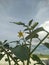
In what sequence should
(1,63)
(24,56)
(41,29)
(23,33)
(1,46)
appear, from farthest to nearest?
1. (1,63)
2. (23,33)
3. (1,46)
4. (41,29)
5. (24,56)

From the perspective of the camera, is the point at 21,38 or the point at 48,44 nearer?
the point at 48,44

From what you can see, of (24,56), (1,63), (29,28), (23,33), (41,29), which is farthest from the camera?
(1,63)

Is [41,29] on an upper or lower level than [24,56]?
upper

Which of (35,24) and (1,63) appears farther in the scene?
(1,63)

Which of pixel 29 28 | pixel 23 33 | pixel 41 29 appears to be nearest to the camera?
pixel 41 29

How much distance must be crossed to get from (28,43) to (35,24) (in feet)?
0.41

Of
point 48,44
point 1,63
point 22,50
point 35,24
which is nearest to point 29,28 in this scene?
point 35,24

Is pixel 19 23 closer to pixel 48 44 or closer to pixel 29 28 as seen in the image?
pixel 29 28

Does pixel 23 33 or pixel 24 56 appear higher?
pixel 23 33

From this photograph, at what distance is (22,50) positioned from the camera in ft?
2.57

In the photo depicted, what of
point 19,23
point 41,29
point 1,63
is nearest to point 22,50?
point 41,29

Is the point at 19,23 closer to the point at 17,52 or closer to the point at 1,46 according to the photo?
the point at 1,46

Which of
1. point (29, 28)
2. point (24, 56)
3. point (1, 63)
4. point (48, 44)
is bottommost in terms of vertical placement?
point (24, 56)

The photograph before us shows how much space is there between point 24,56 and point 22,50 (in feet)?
0.22
